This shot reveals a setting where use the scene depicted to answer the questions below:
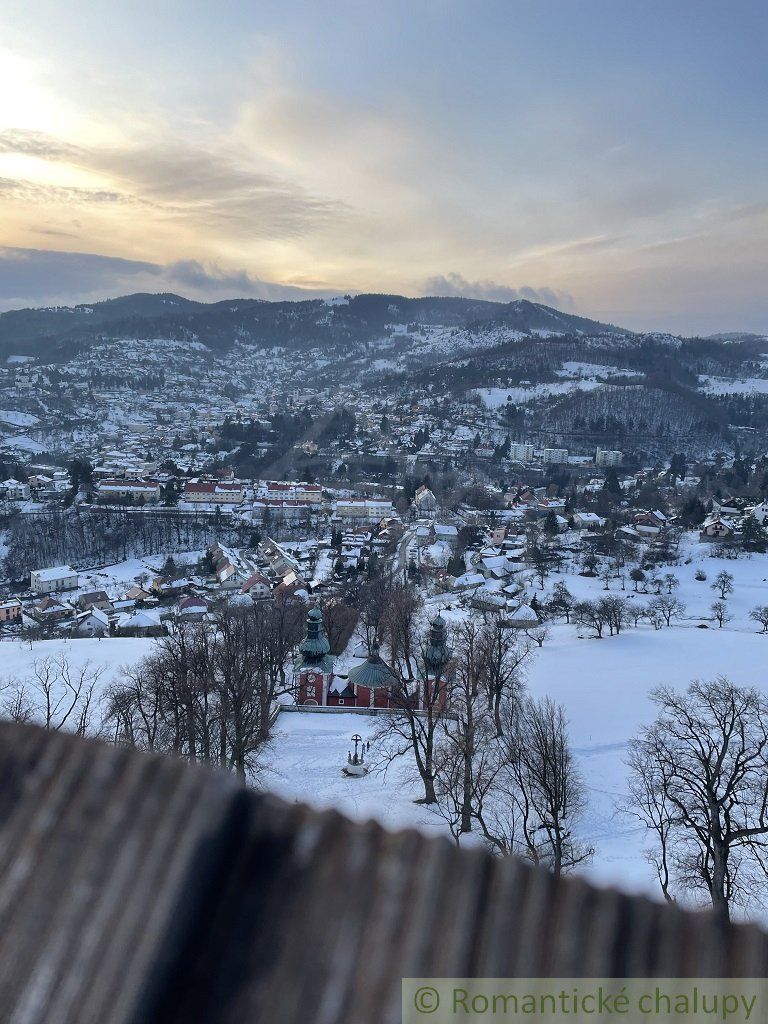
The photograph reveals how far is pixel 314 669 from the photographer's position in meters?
13.6

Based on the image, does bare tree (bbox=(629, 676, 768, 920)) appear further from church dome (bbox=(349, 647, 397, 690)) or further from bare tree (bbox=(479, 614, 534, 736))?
church dome (bbox=(349, 647, 397, 690))

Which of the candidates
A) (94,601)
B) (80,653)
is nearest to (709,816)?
(80,653)

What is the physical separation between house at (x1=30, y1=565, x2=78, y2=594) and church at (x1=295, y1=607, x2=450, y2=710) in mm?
22146

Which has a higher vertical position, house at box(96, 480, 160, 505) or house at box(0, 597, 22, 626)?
house at box(96, 480, 160, 505)

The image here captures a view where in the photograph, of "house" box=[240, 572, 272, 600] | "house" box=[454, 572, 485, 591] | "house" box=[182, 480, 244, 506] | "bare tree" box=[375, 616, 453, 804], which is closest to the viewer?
"bare tree" box=[375, 616, 453, 804]

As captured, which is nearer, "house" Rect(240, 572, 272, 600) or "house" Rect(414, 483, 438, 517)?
"house" Rect(240, 572, 272, 600)

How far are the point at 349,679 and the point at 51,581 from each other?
23632 mm

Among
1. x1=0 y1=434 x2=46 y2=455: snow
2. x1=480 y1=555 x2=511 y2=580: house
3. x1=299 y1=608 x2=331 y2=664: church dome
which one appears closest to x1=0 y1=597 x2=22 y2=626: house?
x1=299 y1=608 x2=331 y2=664: church dome

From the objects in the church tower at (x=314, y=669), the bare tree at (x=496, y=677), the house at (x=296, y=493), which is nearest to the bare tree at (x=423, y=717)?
the bare tree at (x=496, y=677)

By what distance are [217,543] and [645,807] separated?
30.9 m

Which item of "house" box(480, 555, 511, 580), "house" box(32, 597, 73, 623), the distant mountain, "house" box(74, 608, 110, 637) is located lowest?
"house" box(32, 597, 73, 623)

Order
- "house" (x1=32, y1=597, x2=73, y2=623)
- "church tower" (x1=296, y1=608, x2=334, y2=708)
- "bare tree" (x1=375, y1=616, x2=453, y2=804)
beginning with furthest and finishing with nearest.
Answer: "house" (x1=32, y1=597, x2=73, y2=623), "church tower" (x1=296, y1=608, x2=334, y2=708), "bare tree" (x1=375, y1=616, x2=453, y2=804)

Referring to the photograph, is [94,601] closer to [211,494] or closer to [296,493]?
[211,494]

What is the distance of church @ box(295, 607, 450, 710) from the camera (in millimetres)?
13164
